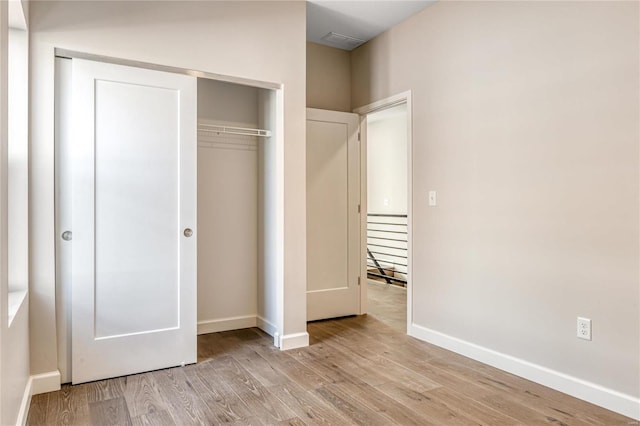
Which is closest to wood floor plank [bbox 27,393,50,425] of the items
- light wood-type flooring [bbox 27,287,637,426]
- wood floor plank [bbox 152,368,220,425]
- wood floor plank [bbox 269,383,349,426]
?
light wood-type flooring [bbox 27,287,637,426]

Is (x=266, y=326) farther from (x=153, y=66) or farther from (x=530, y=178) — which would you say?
(x=530, y=178)

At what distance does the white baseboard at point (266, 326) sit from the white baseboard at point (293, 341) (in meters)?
0.16

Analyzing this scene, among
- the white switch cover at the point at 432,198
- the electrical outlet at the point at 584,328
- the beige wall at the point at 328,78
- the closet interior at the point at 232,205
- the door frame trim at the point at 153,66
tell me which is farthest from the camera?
the beige wall at the point at 328,78

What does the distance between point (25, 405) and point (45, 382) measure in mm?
316

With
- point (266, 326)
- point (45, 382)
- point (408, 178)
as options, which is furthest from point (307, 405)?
point (408, 178)

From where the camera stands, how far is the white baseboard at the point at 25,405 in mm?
2073

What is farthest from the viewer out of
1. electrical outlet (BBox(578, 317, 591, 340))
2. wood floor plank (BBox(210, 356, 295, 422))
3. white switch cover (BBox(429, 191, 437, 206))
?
white switch cover (BBox(429, 191, 437, 206))

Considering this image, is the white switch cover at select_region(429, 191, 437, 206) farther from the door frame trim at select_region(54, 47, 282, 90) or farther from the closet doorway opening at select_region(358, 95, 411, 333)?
the closet doorway opening at select_region(358, 95, 411, 333)

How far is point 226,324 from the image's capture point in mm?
3842

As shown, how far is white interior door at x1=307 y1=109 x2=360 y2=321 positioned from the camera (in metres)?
4.20

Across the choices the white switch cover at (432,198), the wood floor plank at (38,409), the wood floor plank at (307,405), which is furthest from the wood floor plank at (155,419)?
the white switch cover at (432,198)

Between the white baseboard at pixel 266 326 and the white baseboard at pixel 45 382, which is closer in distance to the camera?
the white baseboard at pixel 45 382

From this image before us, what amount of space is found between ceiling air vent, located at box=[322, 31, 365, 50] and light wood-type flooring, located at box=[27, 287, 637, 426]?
293cm

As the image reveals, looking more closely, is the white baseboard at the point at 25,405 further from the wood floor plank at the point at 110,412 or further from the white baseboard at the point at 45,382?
the wood floor plank at the point at 110,412
